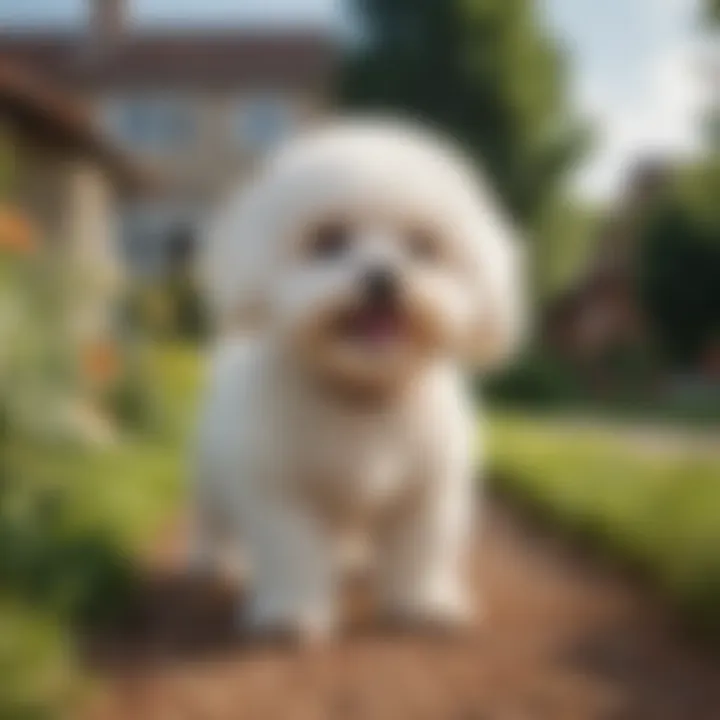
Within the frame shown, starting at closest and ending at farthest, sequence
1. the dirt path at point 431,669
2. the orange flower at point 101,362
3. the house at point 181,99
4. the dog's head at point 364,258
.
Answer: the dirt path at point 431,669 → the dog's head at point 364,258 → the house at point 181,99 → the orange flower at point 101,362

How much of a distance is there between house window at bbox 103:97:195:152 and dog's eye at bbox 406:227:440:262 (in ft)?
3.41

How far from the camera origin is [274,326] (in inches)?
95.5

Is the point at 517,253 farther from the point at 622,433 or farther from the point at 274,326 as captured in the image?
the point at 622,433

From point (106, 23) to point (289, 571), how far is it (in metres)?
1.03

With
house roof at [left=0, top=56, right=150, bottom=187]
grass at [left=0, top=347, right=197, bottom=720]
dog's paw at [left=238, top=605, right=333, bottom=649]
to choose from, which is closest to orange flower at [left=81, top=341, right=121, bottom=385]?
grass at [left=0, top=347, right=197, bottom=720]

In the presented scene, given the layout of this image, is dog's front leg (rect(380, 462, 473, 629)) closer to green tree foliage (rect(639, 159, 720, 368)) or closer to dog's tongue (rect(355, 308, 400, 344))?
dog's tongue (rect(355, 308, 400, 344))

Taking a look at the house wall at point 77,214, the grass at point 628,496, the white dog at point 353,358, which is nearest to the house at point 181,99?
the house wall at point 77,214

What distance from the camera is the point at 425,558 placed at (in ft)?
8.75

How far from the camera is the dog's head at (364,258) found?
2.28 m

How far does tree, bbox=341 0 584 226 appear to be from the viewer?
122 inches

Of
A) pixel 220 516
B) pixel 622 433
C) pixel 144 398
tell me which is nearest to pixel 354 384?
pixel 220 516

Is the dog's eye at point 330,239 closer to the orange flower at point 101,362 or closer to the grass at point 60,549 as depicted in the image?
the grass at point 60,549

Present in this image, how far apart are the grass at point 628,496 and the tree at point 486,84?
77 cm

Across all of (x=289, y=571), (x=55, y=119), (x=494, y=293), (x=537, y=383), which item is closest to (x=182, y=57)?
(x=55, y=119)
